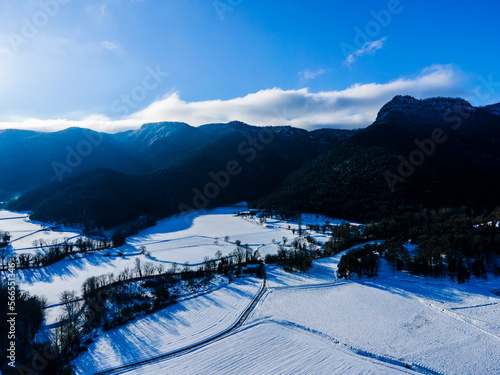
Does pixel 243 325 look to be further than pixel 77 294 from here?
No

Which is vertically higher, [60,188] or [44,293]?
[60,188]

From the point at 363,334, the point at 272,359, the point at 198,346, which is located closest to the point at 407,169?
the point at 363,334

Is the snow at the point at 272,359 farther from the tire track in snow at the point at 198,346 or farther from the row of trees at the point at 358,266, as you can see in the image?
the row of trees at the point at 358,266

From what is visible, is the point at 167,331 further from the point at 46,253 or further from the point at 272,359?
the point at 46,253

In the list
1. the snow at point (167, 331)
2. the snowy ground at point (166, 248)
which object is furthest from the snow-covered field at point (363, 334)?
the snowy ground at point (166, 248)

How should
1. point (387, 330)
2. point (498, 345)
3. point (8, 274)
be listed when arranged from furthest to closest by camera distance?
point (8, 274), point (387, 330), point (498, 345)

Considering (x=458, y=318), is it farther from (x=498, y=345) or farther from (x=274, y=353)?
(x=274, y=353)

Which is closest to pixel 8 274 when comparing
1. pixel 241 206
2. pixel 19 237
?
pixel 19 237

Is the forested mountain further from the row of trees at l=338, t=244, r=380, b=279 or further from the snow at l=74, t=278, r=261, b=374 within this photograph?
the snow at l=74, t=278, r=261, b=374
